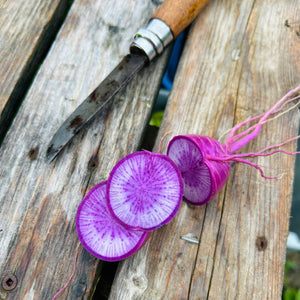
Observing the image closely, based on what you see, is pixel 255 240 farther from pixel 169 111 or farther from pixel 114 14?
pixel 114 14

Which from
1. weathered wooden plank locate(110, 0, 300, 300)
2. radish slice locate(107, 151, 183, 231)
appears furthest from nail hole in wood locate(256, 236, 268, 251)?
radish slice locate(107, 151, 183, 231)

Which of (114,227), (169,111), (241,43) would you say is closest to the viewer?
(114,227)

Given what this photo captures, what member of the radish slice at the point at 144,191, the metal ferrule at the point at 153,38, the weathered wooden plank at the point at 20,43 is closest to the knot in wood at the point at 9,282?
the radish slice at the point at 144,191

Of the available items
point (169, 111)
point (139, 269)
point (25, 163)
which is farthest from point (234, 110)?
point (25, 163)

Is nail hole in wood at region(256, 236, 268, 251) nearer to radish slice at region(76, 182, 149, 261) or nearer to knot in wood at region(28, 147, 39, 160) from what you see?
radish slice at region(76, 182, 149, 261)

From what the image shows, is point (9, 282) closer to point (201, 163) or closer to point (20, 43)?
point (201, 163)

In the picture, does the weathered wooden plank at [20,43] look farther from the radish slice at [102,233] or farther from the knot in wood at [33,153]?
the radish slice at [102,233]
